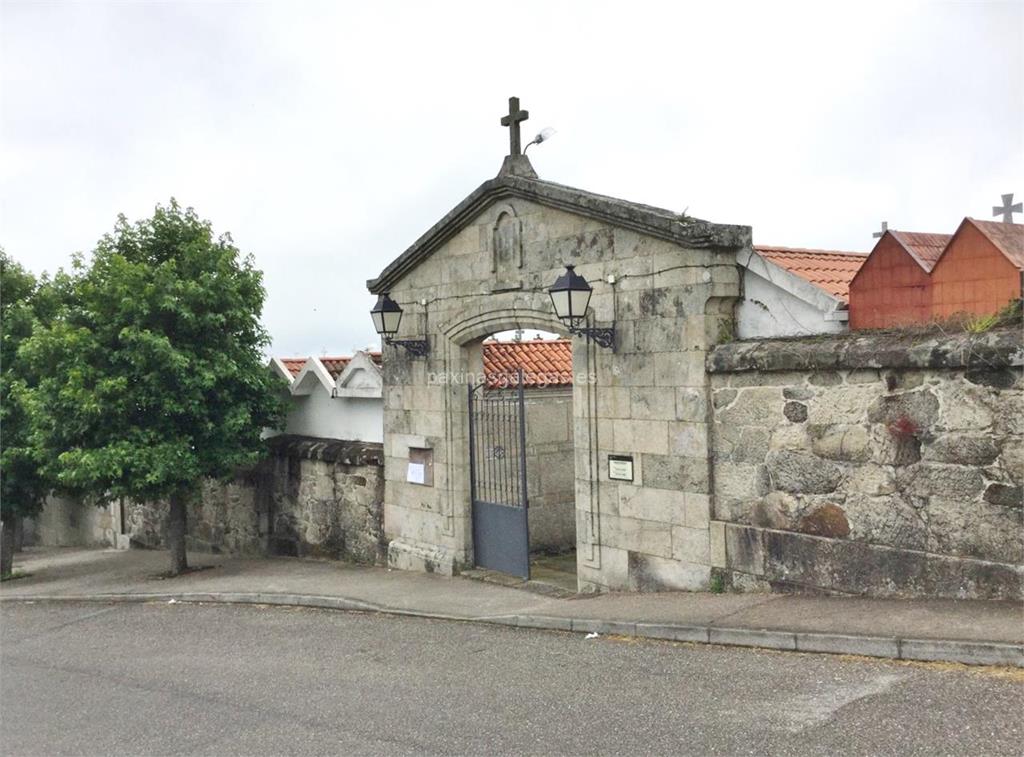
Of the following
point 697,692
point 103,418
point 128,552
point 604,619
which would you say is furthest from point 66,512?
point 697,692

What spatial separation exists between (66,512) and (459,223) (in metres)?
14.3

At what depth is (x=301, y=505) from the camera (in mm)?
13445

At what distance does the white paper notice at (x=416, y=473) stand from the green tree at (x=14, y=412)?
5.65 m

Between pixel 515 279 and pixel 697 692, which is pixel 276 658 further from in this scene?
pixel 515 279

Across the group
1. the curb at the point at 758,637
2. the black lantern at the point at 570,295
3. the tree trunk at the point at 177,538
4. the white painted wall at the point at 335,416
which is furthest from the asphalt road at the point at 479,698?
the tree trunk at the point at 177,538

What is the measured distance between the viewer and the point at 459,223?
10.6m

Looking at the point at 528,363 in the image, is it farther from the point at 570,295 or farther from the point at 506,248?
the point at 570,295

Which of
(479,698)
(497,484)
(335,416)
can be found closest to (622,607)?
(479,698)

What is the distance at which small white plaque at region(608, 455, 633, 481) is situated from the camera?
347 inches

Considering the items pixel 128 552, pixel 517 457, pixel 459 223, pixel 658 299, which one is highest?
pixel 459 223

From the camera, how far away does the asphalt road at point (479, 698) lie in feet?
16.4

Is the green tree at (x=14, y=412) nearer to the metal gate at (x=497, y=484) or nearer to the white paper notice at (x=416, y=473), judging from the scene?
the white paper notice at (x=416, y=473)

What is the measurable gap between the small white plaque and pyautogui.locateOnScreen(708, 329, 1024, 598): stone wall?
3.25 ft

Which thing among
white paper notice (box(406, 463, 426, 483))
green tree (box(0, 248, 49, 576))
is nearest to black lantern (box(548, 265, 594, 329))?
white paper notice (box(406, 463, 426, 483))
